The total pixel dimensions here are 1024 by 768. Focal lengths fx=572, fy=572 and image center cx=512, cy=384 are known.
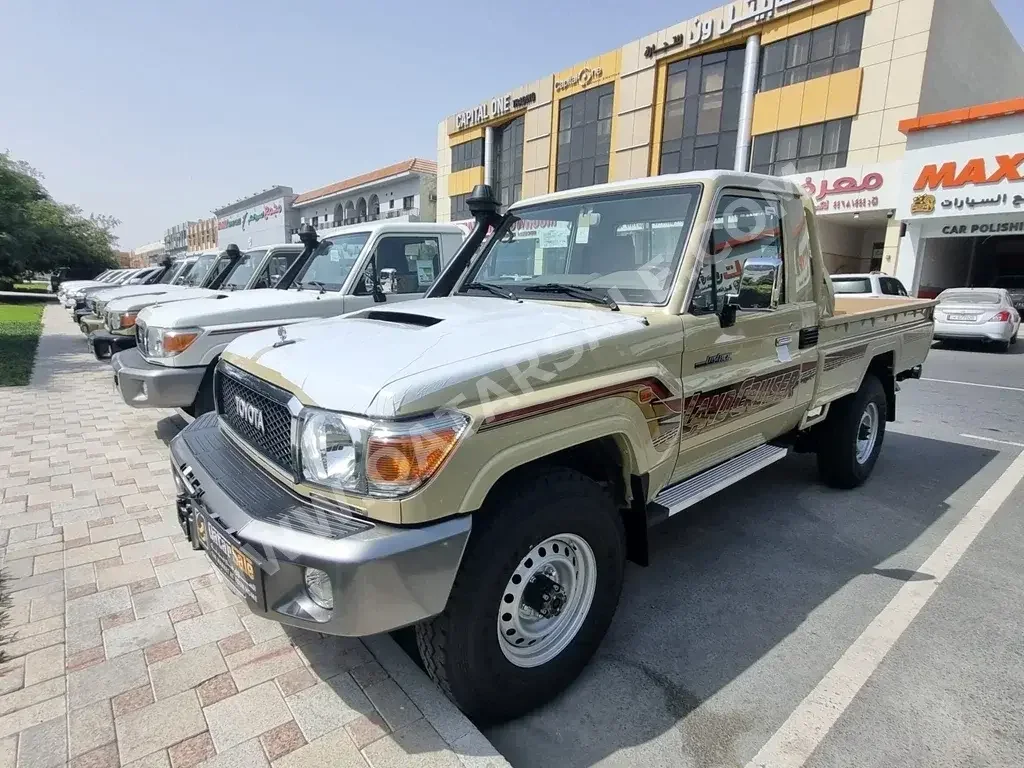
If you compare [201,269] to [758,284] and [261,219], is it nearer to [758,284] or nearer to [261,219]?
[758,284]

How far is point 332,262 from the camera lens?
6.39 metres

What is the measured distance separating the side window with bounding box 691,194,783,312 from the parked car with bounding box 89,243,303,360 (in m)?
5.40

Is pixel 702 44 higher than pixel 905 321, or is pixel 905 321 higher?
pixel 702 44

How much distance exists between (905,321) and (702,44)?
Result: 82.1ft

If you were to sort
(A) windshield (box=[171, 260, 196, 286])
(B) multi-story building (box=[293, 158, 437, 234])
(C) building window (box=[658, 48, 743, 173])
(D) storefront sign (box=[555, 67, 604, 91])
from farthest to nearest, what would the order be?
(B) multi-story building (box=[293, 158, 437, 234])
(D) storefront sign (box=[555, 67, 604, 91])
(C) building window (box=[658, 48, 743, 173])
(A) windshield (box=[171, 260, 196, 286])

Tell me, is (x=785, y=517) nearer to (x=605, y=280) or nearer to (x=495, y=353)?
(x=605, y=280)

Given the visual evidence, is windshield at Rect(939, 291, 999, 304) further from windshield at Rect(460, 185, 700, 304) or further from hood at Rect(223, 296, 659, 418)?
hood at Rect(223, 296, 659, 418)

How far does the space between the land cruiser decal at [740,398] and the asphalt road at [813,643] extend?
1.01 meters

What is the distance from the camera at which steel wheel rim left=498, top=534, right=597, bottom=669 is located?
225 centimetres

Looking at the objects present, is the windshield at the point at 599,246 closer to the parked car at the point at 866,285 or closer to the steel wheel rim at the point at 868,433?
the steel wheel rim at the point at 868,433

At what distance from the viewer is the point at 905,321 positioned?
5.07 meters

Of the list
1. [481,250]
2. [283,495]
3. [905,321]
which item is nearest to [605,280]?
[481,250]

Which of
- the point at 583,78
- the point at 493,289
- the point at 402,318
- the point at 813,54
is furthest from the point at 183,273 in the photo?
the point at 583,78

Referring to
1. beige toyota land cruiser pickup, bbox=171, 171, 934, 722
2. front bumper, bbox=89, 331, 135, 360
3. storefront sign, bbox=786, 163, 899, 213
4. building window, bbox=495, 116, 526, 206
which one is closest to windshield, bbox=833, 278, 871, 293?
storefront sign, bbox=786, 163, 899, 213
